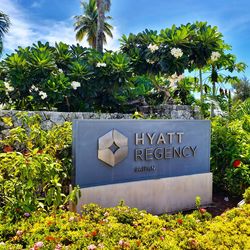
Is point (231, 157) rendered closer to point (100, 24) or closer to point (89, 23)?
A: point (100, 24)

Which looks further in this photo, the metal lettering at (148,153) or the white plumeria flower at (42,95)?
the white plumeria flower at (42,95)

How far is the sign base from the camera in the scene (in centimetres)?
368

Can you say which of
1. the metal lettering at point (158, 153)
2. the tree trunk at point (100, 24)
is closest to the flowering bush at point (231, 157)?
the metal lettering at point (158, 153)

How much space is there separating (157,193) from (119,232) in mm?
1858

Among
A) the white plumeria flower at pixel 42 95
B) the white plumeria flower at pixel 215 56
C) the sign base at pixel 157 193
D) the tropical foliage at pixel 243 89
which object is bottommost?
the sign base at pixel 157 193

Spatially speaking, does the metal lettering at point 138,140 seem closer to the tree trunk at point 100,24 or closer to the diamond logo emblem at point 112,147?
the diamond logo emblem at point 112,147

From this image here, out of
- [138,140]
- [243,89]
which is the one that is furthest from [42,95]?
[243,89]

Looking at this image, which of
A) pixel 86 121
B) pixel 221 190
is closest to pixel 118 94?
pixel 221 190

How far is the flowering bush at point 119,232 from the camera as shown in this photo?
213 centimetres

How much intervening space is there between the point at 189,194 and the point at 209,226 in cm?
184

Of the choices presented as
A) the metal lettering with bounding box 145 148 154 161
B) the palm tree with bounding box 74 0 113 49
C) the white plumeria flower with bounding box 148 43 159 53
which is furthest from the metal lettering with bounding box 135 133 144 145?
the palm tree with bounding box 74 0 113 49

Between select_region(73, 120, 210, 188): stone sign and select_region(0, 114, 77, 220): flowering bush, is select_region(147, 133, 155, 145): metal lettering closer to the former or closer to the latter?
select_region(73, 120, 210, 188): stone sign

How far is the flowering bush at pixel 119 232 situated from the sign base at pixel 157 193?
2.83ft

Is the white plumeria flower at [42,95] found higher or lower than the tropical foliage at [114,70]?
lower
